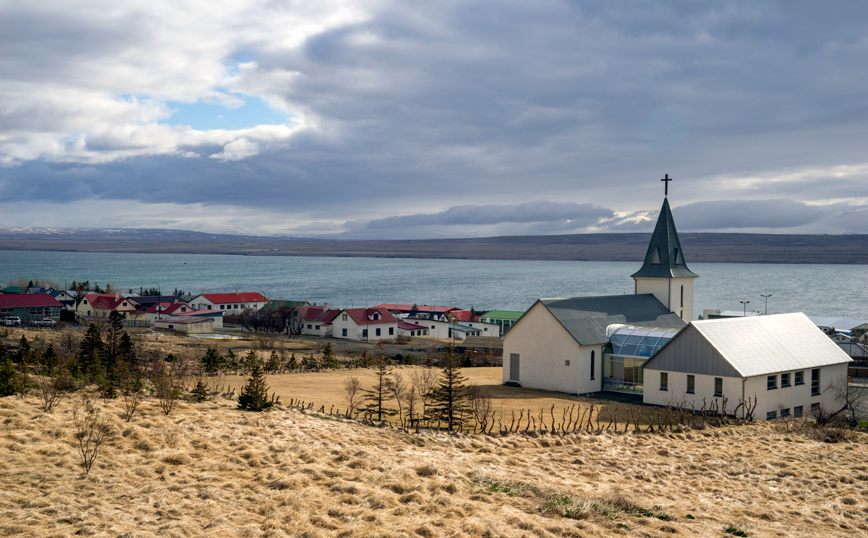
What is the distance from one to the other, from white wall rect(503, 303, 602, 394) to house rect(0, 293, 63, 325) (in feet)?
206

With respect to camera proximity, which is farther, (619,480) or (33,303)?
(33,303)

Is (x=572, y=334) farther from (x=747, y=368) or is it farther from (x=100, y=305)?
(x=100, y=305)

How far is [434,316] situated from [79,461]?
81.7 meters

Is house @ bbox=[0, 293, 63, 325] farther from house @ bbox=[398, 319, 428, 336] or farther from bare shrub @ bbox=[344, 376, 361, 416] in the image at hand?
bare shrub @ bbox=[344, 376, 361, 416]

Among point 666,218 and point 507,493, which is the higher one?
point 666,218

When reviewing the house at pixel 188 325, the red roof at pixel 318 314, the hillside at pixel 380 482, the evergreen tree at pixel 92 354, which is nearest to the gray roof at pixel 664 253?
the hillside at pixel 380 482

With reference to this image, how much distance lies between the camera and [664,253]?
146 ft

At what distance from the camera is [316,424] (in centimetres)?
2097

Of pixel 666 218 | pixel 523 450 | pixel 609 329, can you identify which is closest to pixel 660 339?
pixel 609 329

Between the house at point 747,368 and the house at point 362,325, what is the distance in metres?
52.3

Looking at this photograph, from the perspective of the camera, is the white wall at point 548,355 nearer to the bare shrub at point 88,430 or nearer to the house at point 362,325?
the bare shrub at point 88,430

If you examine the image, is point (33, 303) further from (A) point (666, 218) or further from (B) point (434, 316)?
(A) point (666, 218)

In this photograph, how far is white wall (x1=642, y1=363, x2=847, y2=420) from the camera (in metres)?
29.4

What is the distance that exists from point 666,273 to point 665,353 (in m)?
12.9
